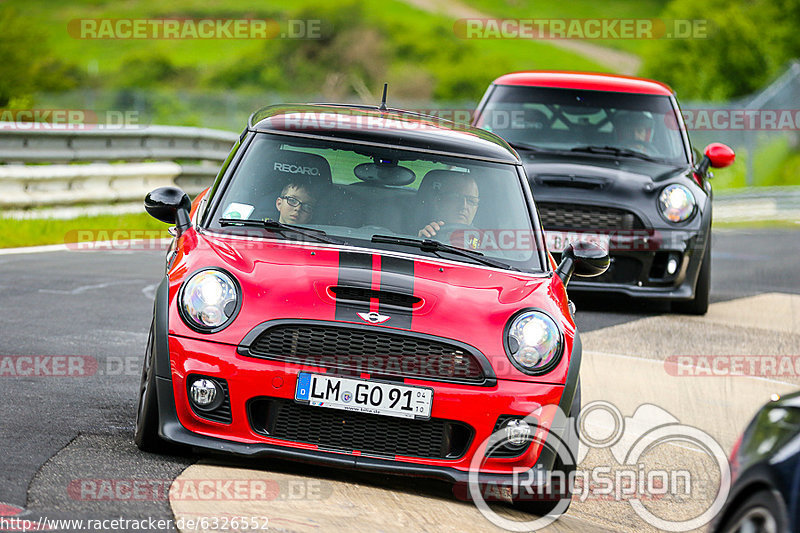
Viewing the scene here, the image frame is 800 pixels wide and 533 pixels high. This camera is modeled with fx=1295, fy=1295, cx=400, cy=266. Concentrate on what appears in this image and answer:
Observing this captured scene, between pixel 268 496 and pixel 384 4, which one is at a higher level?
pixel 384 4

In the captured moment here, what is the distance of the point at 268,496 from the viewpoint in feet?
16.4

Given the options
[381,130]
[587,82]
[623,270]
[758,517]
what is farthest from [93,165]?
[758,517]

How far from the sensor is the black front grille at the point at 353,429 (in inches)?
205

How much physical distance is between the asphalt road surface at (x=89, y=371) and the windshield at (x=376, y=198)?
1148 millimetres

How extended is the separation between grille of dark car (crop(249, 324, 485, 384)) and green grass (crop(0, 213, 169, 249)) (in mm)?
8772

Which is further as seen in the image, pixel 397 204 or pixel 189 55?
pixel 189 55

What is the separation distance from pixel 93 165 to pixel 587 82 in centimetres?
616

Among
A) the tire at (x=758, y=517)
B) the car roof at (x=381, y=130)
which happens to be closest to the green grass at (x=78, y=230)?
the car roof at (x=381, y=130)

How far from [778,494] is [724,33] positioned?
65692mm

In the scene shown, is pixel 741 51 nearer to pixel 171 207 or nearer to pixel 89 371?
pixel 89 371

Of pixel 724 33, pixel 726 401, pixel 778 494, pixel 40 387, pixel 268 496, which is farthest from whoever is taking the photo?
pixel 724 33

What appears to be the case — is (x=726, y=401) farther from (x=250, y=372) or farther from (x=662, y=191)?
(x=250, y=372)

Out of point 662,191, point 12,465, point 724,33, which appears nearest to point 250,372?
point 12,465

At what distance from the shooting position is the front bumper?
17.0 feet
